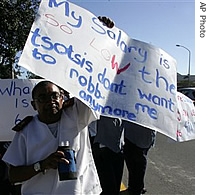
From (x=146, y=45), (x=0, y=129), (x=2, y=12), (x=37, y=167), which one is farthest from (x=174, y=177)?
(x=2, y=12)

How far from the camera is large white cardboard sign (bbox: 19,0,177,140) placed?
199 cm

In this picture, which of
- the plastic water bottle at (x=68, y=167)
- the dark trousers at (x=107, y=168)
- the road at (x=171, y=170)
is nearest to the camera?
the plastic water bottle at (x=68, y=167)

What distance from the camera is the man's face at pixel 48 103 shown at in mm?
2084

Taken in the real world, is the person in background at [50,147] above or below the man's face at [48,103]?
below

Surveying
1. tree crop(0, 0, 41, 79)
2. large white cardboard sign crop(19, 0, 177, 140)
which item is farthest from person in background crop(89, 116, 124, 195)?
tree crop(0, 0, 41, 79)

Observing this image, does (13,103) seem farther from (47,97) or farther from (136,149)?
(47,97)

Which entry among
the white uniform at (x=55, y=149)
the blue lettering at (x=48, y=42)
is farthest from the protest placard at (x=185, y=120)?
the blue lettering at (x=48, y=42)

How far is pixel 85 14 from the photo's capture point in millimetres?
2258

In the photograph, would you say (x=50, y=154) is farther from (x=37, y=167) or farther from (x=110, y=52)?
(x=110, y=52)

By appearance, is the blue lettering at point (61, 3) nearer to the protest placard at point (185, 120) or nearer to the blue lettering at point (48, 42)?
the blue lettering at point (48, 42)

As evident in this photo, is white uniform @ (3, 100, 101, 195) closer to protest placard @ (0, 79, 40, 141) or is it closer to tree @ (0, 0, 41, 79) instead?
protest placard @ (0, 79, 40, 141)

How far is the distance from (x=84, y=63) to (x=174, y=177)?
13.3 feet

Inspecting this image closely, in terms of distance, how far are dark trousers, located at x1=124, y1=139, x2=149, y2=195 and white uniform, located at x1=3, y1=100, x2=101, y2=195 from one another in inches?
90.9

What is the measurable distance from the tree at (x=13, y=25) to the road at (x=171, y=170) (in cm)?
746
